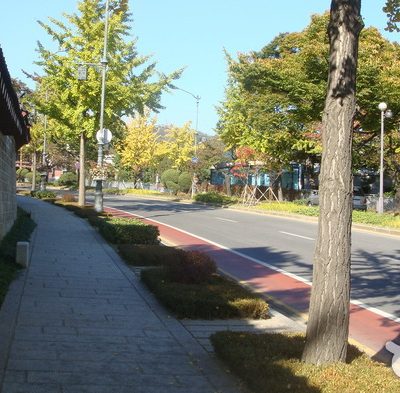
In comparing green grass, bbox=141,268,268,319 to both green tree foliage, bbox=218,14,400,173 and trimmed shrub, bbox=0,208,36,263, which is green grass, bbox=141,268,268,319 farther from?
green tree foliage, bbox=218,14,400,173

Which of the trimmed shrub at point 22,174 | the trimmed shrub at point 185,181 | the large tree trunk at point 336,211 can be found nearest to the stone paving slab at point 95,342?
the large tree trunk at point 336,211

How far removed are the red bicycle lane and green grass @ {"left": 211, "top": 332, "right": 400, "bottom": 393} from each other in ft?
3.33

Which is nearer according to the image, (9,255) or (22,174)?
(9,255)

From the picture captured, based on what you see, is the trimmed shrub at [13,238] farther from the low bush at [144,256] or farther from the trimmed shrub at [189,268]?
the trimmed shrub at [189,268]

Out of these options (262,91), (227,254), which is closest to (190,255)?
(227,254)

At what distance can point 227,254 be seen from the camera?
14.7 metres

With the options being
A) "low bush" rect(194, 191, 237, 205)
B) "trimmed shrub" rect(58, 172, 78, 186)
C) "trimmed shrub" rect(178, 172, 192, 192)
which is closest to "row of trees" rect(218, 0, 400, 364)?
"low bush" rect(194, 191, 237, 205)

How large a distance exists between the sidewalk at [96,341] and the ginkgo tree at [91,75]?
1839cm

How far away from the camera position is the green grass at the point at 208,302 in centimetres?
718

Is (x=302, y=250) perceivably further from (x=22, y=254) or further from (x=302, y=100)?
(x=302, y=100)

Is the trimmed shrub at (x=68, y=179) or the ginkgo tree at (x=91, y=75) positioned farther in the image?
the trimmed shrub at (x=68, y=179)

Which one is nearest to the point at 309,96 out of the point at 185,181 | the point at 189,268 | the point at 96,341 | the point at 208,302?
the point at 189,268

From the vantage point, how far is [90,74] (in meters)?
27.0

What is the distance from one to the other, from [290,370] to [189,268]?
4145 mm
